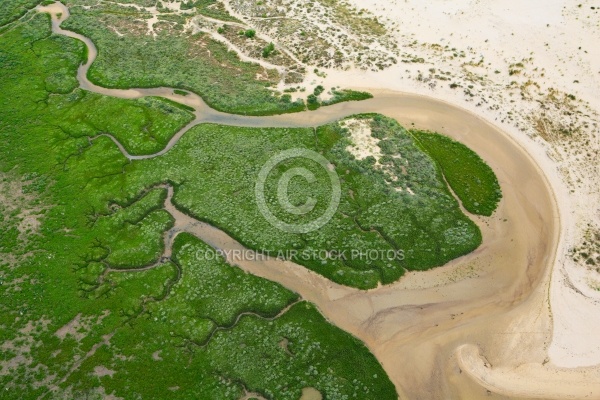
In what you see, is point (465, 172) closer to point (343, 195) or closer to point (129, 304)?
point (343, 195)

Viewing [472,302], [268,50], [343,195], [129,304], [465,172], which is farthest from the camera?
[268,50]

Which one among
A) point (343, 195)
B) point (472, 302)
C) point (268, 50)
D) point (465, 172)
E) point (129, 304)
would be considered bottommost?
point (129, 304)

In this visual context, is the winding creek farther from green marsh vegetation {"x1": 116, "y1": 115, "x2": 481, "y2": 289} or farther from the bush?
the bush

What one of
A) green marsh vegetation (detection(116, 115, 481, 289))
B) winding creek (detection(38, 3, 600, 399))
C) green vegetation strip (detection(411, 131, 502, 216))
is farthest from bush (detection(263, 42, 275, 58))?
winding creek (detection(38, 3, 600, 399))

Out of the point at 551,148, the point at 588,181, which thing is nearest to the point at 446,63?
the point at 551,148

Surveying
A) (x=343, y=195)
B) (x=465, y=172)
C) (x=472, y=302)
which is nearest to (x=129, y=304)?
(x=343, y=195)

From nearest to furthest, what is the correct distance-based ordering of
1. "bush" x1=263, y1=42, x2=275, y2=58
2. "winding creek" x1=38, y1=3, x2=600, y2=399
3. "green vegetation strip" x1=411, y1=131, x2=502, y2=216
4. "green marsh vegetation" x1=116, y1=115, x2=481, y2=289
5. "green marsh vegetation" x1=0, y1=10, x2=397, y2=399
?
1. "green marsh vegetation" x1=0, y1=10, x2=397, y2=399
2. "winding creek" x1=38, y1=3, x2=600, y2=399
3. "green marsh vegetation" x1=116, y1=115, x2=481, y2=289
4. "green vegetation strip" x1=411, y1=131, x2=502, y2=216
5. "bush" x1=263, y1=42, x2=275, y2=58

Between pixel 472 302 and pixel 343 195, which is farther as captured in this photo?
pixel 343 195
